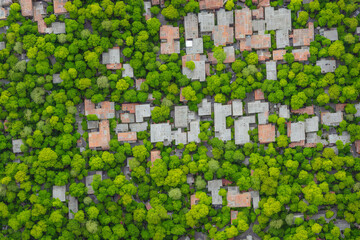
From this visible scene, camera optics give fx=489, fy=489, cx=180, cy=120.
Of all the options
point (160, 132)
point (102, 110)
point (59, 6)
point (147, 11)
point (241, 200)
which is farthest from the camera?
point (147, 11)

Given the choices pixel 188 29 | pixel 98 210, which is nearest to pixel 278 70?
pixel 188 29

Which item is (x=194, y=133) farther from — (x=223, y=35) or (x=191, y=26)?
(x=191, y=26)

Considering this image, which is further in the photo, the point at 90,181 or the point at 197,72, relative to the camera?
the point at 197,72

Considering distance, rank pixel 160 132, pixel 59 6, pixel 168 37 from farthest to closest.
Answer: pixel 59 6, pixel 168 37, pixel 160 132

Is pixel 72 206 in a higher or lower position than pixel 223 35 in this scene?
lower

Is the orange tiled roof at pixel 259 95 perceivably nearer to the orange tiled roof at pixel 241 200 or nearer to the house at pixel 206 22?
the house at pixel 206 22

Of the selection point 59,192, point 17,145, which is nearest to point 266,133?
point 59,192

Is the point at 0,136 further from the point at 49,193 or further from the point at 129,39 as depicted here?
the point at 129,39
